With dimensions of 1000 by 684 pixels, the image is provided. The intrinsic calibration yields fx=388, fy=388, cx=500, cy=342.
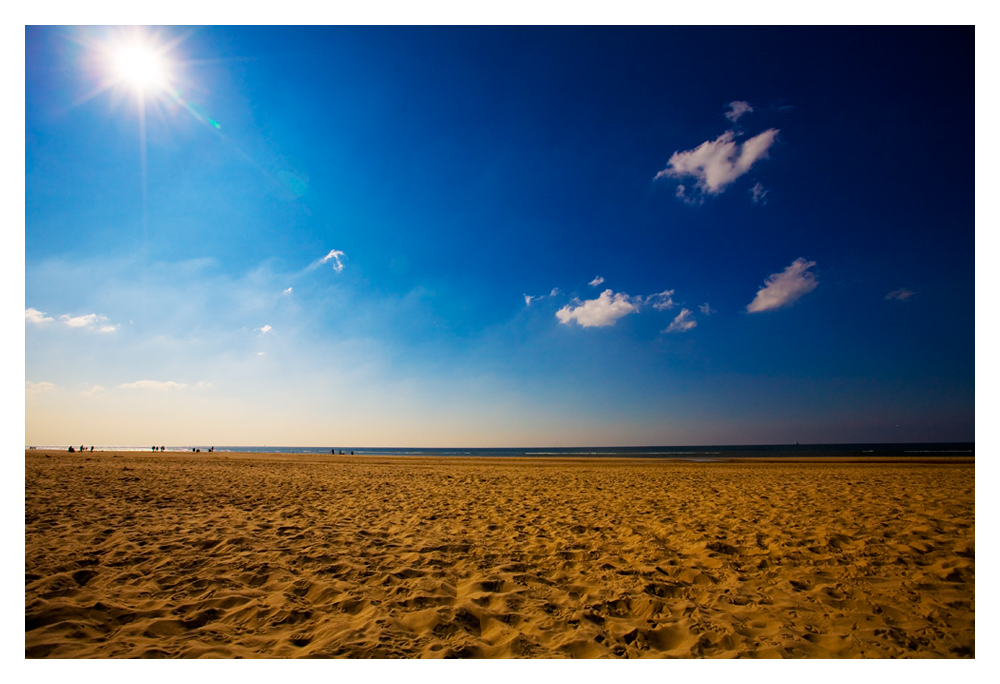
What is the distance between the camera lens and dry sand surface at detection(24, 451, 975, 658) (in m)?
3.55

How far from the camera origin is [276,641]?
349 cm

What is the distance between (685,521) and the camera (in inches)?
303

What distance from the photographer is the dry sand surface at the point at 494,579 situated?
3547mm

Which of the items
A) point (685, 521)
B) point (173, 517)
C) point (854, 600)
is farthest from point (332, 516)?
point (854, 600)

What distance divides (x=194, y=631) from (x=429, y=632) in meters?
2.18

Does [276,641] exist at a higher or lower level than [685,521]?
higher

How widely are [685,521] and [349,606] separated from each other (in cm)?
641

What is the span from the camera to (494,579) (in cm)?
486
